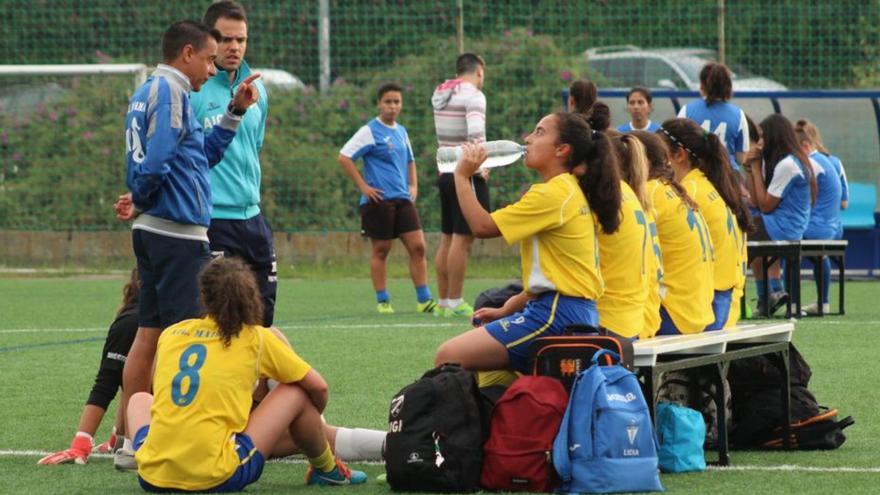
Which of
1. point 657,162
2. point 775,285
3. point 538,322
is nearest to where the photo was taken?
point 538,322

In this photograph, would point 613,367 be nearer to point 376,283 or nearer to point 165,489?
point 165,489

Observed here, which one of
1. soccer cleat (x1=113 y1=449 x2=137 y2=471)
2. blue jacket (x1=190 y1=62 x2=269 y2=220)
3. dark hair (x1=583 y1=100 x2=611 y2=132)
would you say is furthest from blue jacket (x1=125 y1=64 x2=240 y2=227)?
dark hair (x1=583 y1=100 x2=611 y2=132)

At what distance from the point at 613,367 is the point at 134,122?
215cm

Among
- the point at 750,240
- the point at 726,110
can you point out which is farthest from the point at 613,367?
the point at 750,240

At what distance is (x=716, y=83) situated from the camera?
40.6 feet

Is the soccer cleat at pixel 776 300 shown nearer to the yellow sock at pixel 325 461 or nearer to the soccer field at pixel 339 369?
the soccer field at pixel 339 369

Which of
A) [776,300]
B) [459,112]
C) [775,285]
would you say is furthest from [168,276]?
[775,285]

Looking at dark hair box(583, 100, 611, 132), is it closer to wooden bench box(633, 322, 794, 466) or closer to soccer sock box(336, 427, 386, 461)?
wooden bench box(633, 322, 794, 466)

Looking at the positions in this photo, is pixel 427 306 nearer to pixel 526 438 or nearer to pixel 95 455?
pixel 95 455

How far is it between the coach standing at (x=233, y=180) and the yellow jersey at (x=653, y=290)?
1705 mm

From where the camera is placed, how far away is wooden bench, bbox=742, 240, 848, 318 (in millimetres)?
12609

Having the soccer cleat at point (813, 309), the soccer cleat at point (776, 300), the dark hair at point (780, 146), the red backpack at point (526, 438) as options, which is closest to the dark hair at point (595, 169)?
the red backpack at point (526, 438)

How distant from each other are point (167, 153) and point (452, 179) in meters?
6.55

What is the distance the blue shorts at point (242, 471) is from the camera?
5824 mm
